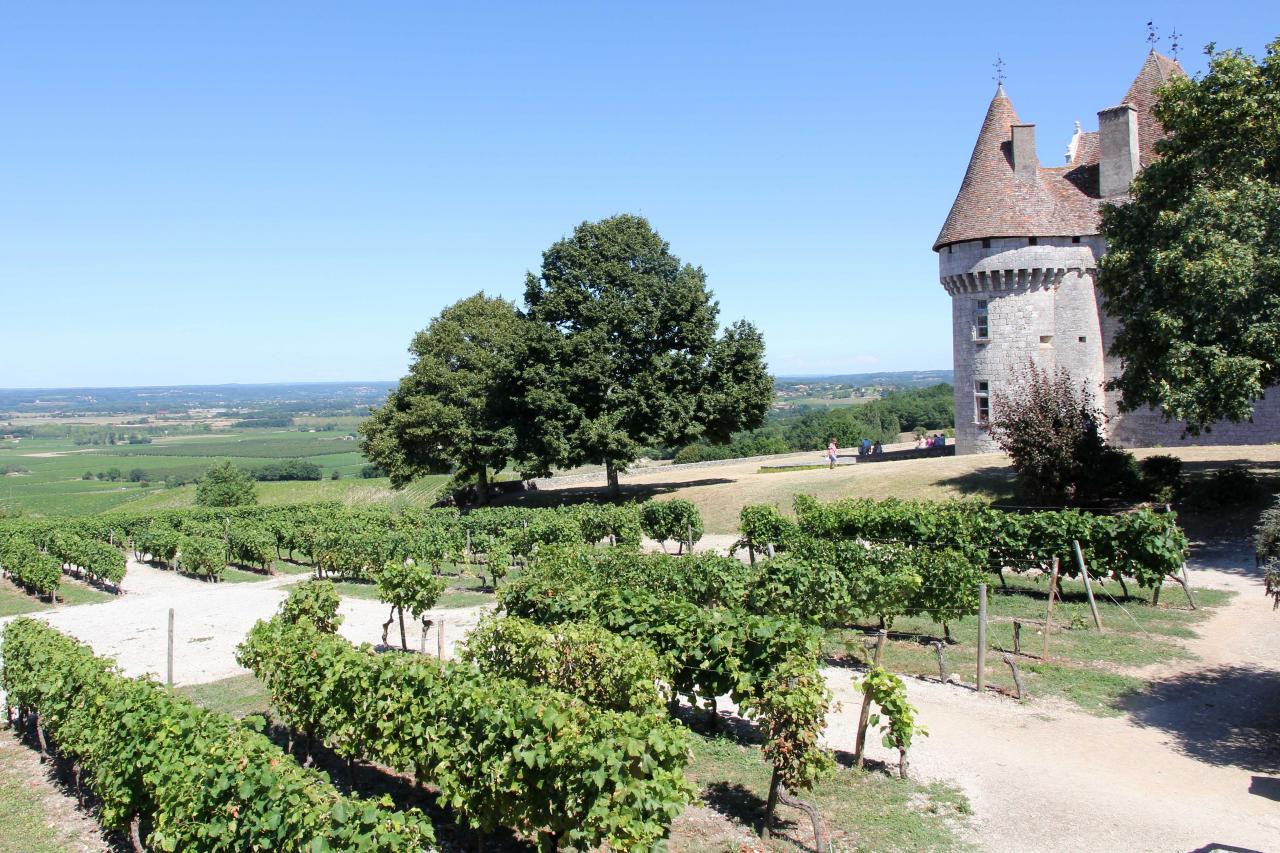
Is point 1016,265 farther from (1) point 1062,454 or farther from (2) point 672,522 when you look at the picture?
(2) point 672,522

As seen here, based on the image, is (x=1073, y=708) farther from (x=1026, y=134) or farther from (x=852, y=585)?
(x=1026, y=134)

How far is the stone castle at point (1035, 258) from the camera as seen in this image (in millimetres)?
36094

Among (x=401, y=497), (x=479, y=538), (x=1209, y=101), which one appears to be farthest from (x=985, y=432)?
(x=401, y=497)

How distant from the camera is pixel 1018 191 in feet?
120

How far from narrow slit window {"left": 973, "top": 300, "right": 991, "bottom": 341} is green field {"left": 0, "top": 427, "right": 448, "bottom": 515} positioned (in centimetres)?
3253

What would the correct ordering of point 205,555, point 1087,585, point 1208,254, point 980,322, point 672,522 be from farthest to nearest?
point 980,322, point 672,522, point 205,555, point 1208,254, point 1087,585

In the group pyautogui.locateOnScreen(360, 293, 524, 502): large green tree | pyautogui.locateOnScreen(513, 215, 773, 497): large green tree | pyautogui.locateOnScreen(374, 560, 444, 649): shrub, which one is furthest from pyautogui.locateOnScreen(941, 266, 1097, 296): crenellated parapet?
pyautogui.locateOnScreen(374, 560, 444, 649): shrub

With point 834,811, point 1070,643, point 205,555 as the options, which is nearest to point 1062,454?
point 1070,643

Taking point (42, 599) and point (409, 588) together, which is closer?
point (409, 588)

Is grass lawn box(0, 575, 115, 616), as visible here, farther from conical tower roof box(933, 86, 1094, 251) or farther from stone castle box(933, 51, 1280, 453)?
conical tower roof box(933, 86, 1094, 251)

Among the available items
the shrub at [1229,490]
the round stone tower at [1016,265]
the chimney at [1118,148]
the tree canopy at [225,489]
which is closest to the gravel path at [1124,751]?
the shrub at [1229,490]

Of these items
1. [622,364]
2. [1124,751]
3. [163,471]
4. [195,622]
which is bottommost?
[163,471]

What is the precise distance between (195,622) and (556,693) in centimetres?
1542

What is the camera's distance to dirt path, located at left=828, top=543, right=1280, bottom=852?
8.90 m
